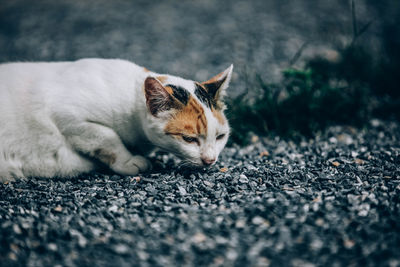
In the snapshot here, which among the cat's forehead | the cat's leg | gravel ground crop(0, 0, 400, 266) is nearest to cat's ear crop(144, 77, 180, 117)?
the cat's forehead

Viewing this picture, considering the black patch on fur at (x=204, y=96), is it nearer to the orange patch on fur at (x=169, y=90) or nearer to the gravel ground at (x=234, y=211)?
the orange patch on fur at (x=169, y=90)

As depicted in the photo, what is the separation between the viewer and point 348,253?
1.80 m

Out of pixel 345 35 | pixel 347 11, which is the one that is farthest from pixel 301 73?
pixel 347 11

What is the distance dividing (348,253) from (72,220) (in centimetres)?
166

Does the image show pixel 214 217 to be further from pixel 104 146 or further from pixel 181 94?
pixel 104 146

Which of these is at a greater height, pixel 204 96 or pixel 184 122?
pixel 204 96

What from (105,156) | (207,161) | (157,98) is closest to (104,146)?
(105,156)

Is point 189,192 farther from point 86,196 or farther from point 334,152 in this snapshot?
point 334,152

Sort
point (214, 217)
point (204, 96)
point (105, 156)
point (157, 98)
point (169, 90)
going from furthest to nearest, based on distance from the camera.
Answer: point (105, 156)
point (204, 96)
point (169, 90)
point (157, 98)
point (214, 217)

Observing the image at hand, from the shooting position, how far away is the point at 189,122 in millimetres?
2447

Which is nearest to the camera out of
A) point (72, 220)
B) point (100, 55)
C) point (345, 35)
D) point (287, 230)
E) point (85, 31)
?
point (287, 230)

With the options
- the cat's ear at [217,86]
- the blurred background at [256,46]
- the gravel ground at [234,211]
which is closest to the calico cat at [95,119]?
the cat's ear at [217,86]

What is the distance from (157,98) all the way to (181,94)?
20 cm

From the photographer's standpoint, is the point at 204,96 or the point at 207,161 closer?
the point at 207,161
